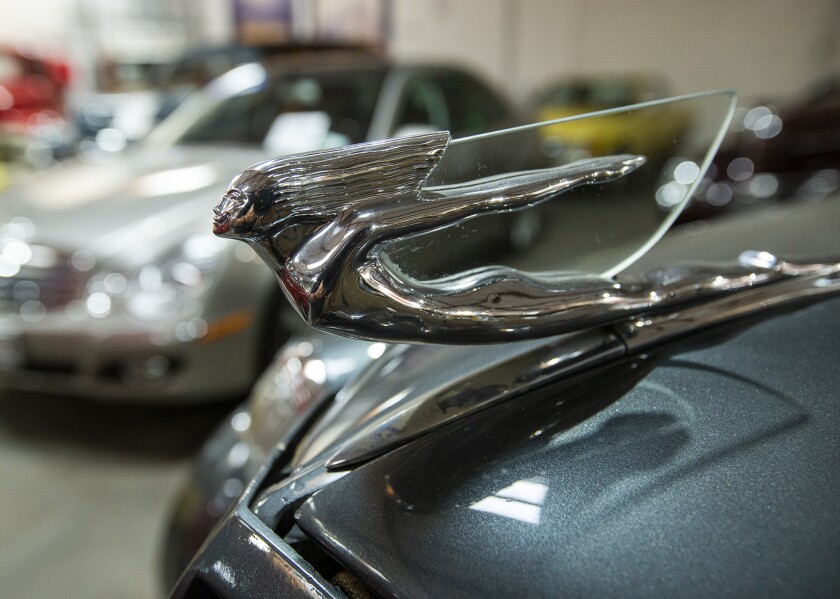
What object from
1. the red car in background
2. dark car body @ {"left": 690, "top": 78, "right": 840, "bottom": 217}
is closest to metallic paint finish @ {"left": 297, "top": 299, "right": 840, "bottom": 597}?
dark car body @ {"left": 690, "top": 78, "right": 840, "bottom": 217}

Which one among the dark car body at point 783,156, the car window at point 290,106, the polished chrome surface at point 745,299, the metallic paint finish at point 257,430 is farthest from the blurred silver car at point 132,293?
the dark car body at point 783,156

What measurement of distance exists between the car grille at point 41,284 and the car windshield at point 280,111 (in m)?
1.02

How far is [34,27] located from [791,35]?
36.5ft

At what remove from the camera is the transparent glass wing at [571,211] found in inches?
28.1

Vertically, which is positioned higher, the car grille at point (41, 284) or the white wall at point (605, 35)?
the car grille at point (41, 284)

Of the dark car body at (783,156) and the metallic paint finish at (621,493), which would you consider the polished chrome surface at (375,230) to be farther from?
the dark car body at (783,156)

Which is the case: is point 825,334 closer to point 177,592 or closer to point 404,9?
point 177,592

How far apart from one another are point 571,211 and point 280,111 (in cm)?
242

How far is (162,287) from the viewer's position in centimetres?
220

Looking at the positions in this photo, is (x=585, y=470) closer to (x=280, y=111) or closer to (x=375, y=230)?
(x=375, y=230)

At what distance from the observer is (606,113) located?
796mm

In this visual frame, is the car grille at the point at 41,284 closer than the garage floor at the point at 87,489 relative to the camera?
No

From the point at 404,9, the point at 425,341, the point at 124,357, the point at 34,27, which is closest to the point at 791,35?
the point at 404,9

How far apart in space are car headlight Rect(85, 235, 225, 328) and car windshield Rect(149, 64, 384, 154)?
0.84 m
